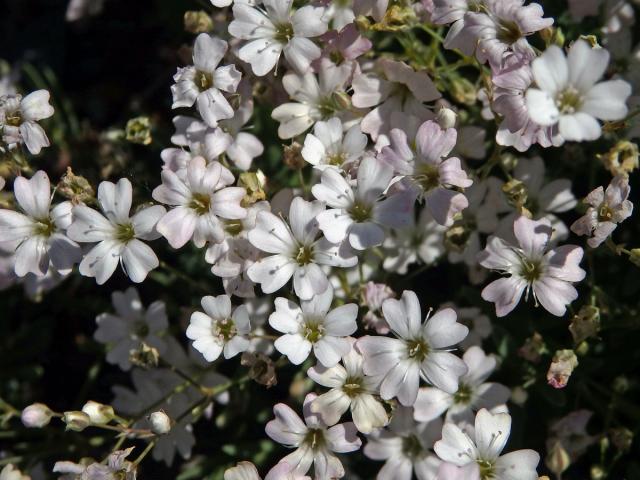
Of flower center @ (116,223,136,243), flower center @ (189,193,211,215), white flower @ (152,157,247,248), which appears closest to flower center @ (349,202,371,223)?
white flower @ (152,157,247,248)

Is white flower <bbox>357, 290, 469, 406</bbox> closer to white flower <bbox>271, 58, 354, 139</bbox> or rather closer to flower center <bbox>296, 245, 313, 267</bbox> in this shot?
flower center <bbox>296, 245, 313, 267</bbox>

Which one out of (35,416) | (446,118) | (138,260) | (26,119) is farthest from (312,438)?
(26,119)

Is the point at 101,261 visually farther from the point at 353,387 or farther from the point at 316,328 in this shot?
the point at 353,387

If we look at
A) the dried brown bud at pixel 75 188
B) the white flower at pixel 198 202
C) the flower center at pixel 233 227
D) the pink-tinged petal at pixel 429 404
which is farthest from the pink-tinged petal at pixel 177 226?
the pink-tinged petal at pixel 429 404

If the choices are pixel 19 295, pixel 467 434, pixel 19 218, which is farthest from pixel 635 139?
pixel 19 295

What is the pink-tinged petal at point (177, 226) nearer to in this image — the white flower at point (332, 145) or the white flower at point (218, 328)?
the white flower at point (218, 328)

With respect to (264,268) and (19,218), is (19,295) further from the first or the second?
(264,268)
